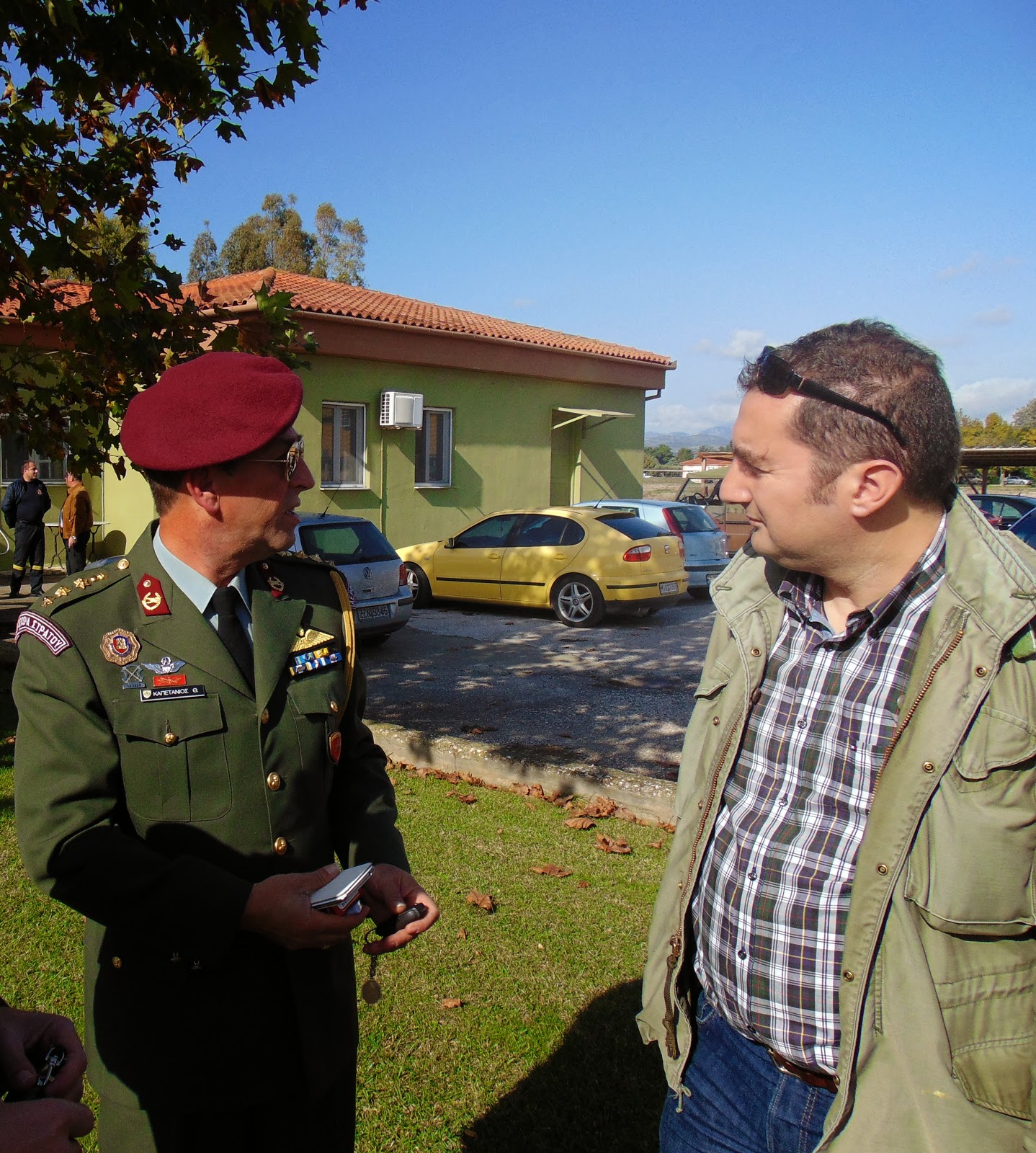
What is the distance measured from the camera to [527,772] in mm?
6156

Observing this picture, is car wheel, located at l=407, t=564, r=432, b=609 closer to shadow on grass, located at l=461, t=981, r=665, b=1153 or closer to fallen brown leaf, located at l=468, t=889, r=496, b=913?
fallen brown leaf, located at l=468, t=889, r=496, b=913

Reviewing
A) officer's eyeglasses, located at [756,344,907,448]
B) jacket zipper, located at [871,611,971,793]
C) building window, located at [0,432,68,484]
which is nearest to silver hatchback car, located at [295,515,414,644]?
building window, located at [0,432,68,484]


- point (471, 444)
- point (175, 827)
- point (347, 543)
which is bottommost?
point (175, 827)

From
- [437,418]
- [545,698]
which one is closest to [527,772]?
[545,698]

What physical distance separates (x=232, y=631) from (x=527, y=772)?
4.25 metres

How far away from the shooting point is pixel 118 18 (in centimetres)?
513

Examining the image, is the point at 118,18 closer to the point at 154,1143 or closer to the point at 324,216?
the point at 154,1143

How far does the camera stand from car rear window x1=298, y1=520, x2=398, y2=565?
1116 centimetres

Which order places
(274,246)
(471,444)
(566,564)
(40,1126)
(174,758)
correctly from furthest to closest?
(274,246)
(471,444)
(566,564)
(174,758)
(40,1126)

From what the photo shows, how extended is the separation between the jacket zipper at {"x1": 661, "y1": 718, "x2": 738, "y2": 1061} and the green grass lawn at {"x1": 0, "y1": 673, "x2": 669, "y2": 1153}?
1.18 m

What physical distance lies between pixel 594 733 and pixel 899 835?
19.8ft

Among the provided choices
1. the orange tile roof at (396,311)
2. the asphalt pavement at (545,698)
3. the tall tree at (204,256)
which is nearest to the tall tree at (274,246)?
the tall tree at (204,256)

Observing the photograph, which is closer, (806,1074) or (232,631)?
(806,1074)

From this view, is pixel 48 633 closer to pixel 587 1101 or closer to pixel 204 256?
pixel 587 1101
